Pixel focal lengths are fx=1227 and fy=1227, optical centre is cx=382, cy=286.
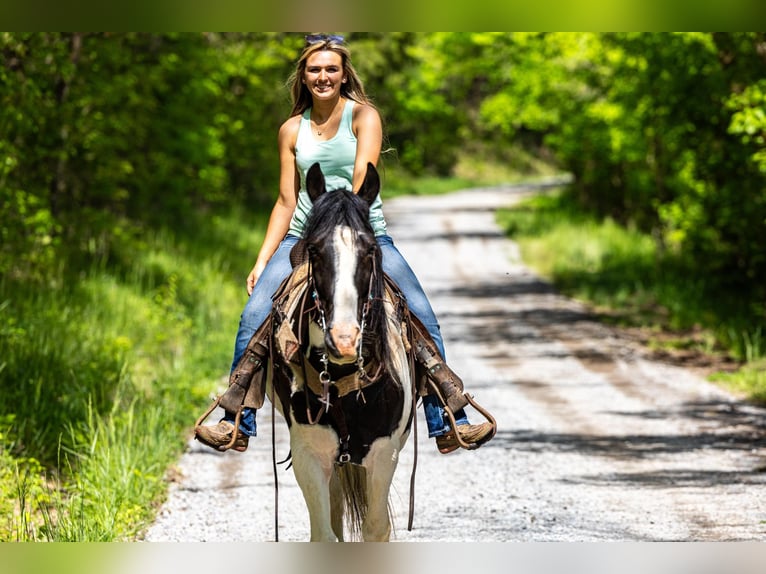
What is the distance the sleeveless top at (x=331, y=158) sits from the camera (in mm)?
5484

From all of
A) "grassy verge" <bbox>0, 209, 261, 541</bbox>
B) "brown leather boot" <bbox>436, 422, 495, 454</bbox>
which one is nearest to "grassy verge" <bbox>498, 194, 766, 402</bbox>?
"grassy verge" <bbox>0, 209, 261, 541</bbox>

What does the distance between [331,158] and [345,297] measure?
103 cm

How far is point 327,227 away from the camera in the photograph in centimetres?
484

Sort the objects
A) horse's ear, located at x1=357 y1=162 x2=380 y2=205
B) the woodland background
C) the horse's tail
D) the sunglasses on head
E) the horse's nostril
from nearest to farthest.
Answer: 1. the horse's nostril
2. horse's ear, located at x1=357 y1=162 x2=380 y2=205
3. the horse's tail
4. the sunglasses on head
5. the woodland background

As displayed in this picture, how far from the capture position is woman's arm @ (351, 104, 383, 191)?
5367 millimetres

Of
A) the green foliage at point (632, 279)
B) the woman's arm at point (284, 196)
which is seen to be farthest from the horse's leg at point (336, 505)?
the green foliage at point (632, 279)

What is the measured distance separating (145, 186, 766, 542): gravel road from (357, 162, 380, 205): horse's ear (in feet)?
10.3

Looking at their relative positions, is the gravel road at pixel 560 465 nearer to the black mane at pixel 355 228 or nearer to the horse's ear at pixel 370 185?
the black mane at pixel 355 228

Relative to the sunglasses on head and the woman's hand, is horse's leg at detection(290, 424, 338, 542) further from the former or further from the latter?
the sunglasses on head

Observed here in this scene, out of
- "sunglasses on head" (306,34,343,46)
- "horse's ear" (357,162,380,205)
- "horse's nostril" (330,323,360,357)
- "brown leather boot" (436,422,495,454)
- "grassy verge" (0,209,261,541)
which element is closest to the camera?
"horse's nostril" (330,323,360,357)

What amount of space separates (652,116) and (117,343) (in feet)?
33.0

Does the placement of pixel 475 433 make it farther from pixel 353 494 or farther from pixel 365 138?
pixel 365 138

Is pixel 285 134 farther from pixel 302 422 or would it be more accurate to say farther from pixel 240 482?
pixel 240 482

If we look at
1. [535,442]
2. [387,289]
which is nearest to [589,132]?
[535,442]
